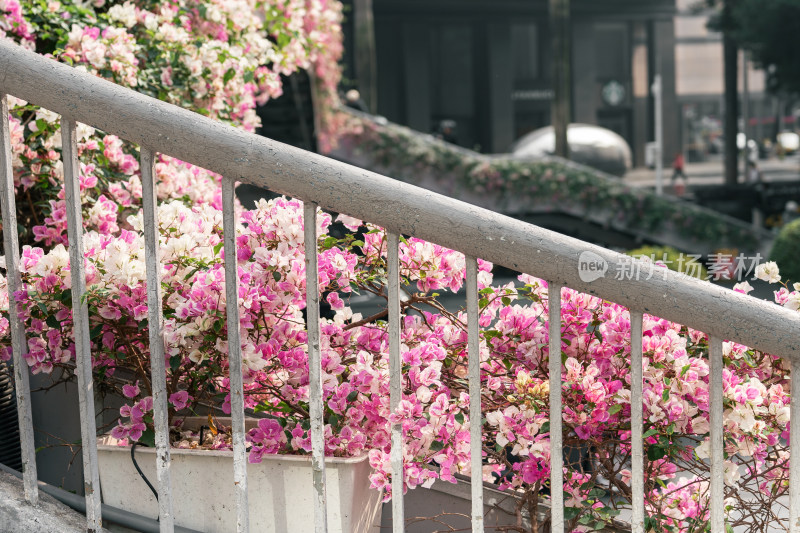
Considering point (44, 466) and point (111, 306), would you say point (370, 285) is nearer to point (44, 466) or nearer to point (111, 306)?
point (111, 306)

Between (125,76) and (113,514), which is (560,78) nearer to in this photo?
(125,76)

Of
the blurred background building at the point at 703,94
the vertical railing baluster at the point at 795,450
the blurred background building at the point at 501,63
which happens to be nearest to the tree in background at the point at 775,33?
the blurred background building at the point at 501,63

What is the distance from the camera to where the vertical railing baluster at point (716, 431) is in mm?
1566

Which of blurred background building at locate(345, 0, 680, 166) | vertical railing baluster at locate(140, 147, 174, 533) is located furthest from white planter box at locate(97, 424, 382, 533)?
blurred background building at locate(345, 0, 680, 166)

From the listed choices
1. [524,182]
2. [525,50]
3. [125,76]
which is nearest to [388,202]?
[125,76]

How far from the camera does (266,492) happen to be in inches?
74.1

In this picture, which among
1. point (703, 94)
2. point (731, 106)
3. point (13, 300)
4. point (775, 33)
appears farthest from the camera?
point (703, 94)

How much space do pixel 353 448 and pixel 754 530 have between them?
3.05 feet

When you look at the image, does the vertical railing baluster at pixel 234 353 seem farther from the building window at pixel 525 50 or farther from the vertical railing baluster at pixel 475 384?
the building window at pixel 525 50

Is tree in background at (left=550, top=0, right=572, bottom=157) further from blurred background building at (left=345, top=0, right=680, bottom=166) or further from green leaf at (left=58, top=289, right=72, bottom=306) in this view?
green leaf at (left=58, top=289, right=72, bottom=306)

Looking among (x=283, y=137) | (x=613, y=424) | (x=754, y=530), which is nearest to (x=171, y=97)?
(x=613, y=424)

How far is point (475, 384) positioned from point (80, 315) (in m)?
0.78

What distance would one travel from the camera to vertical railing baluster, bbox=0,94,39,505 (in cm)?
181

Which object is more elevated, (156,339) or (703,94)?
(156,339)
